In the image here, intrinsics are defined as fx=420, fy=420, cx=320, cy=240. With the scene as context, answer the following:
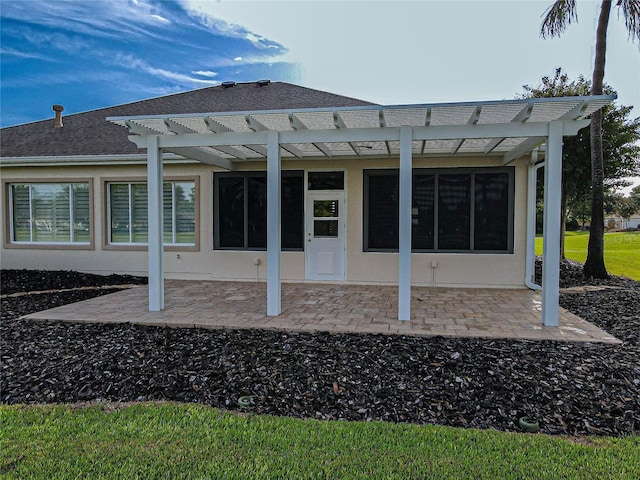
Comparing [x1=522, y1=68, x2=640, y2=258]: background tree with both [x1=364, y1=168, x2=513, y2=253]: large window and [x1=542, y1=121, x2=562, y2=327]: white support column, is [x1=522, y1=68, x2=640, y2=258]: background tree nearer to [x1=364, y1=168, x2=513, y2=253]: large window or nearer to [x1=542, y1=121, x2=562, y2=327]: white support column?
[x1=364, y1=168, x2=513, y2=253]: large window

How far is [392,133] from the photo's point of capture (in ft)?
19.4

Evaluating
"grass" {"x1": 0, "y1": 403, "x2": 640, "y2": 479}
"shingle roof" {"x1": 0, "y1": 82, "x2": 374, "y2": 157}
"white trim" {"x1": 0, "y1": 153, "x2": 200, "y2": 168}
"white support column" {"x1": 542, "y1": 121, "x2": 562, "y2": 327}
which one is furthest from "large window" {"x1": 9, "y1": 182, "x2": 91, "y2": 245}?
"white support column" {"x1": 542, "y1": 121, "x2": 562, "y2": 327}

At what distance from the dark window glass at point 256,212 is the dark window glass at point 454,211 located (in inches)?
154

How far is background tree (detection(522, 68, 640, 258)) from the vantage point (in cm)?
1384

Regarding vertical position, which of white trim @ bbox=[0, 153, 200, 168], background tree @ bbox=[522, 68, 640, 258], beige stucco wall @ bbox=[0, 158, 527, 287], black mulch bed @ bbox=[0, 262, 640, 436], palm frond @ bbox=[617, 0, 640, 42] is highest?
palm frond @ bbox=[617, 0, 640, 42]

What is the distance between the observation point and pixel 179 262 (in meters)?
10.0

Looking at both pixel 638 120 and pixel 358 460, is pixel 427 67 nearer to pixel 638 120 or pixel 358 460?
pixel 638 120

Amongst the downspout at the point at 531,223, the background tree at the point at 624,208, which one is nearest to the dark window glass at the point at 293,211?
the downspout at the point at 531,223

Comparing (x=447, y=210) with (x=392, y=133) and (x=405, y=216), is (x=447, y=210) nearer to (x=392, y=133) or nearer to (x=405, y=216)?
(x=405, y=216)

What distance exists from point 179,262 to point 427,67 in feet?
35.4

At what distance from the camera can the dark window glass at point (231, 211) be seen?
9.77 metres

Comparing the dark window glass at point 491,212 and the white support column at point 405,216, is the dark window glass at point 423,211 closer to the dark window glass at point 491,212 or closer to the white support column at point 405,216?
the dark window glass at point 491,212

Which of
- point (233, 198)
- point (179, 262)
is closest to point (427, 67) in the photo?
point (233, 198)

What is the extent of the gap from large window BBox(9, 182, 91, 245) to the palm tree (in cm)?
1244
